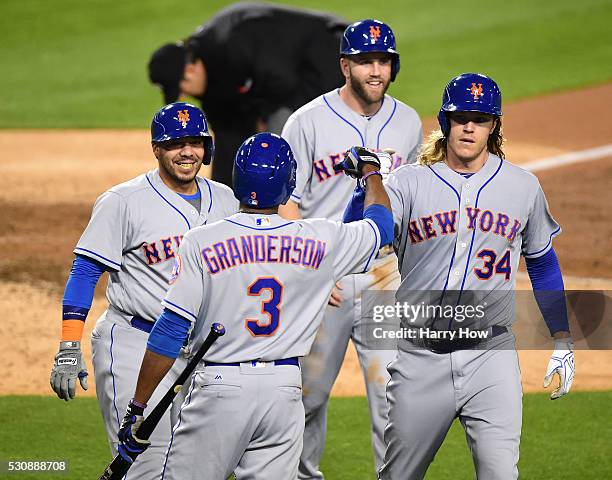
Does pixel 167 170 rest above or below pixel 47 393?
above

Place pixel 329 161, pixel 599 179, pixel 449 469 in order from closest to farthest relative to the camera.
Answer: pixel 329 161 → pixel 449 469 → pixel 599 179

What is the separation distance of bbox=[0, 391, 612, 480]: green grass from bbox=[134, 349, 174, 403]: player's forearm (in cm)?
193

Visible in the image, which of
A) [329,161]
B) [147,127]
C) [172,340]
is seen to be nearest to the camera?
[172,340]

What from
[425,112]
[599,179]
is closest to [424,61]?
[425,112]

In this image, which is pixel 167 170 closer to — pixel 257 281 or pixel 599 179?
pixel 257 281

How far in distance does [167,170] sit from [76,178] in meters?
8.86

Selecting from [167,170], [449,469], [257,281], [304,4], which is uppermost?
[304,4]

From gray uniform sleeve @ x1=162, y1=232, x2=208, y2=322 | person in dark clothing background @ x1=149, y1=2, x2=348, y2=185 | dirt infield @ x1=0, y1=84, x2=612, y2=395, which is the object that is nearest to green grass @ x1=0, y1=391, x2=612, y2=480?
dirt infield @ x1=0, y1=84, x2=612, y2=395

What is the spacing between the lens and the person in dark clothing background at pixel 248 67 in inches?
344

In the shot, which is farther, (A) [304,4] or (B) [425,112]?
(A) [304,4]

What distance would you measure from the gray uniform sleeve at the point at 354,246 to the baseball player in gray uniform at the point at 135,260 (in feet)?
2.95

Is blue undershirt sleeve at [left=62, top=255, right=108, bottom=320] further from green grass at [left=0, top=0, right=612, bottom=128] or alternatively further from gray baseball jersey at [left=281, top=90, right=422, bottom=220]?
green grass at [left=0, top=0, right=612, bottom=128]

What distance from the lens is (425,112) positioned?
16.6 meters

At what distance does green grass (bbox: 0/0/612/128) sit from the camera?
58.8 ft
